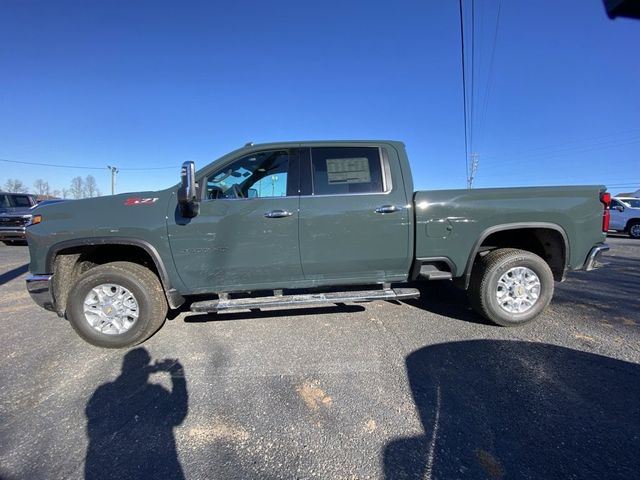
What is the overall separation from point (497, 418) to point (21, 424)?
330 centimetres

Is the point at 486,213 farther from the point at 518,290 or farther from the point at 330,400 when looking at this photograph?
the point at 330,400

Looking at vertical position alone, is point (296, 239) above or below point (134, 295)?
above

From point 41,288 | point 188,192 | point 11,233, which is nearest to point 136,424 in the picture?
point 188,192

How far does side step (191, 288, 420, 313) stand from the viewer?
3.30 meters

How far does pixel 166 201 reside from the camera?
3350 mm

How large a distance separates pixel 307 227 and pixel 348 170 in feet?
2.74

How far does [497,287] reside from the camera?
3617 mm

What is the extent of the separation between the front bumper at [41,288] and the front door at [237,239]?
4.20 feet

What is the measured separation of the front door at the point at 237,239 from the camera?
10.8 ft

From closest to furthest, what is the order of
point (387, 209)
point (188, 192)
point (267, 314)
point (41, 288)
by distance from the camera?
point (188, 192)
point (41, 288)
point (387, 209)
point (267, 314)

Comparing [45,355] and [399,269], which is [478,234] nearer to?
[399,269]

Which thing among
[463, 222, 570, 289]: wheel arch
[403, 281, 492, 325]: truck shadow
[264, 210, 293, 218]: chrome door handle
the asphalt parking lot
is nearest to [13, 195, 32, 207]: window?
the asphalt parking lot

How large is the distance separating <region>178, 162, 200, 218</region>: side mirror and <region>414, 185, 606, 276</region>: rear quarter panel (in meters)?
2.29

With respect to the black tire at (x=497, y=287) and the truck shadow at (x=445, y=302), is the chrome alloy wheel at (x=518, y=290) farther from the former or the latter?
the truck shadow at (x=445, y=302)
